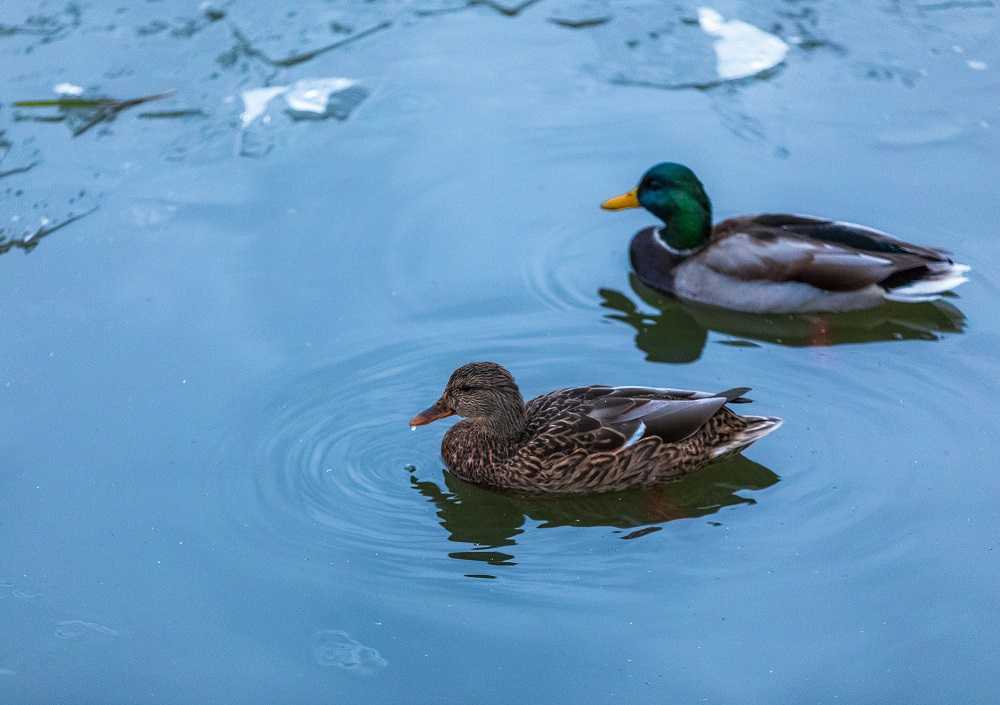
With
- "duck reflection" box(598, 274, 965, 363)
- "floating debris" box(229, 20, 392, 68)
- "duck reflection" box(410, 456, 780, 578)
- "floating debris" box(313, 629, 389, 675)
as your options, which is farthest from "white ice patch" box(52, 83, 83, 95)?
"floating debris" box(313, 629, 389, 675)

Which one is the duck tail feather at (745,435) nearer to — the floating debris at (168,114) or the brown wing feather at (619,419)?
the brown wing feather at (619,419)

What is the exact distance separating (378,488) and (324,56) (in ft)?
14.7

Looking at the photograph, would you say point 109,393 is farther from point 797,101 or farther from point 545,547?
point 797,101

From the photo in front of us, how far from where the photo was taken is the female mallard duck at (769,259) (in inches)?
291

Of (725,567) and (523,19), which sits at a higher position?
(523,19)

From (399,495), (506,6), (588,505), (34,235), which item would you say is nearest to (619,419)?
(588,505)

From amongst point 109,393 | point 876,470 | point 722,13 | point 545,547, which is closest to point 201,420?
point 109,393

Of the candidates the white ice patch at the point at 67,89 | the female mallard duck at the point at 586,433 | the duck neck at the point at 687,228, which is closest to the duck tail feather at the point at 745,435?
the female mallard duck at the point at 586,433

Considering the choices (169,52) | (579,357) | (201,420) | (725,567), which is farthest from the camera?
(169,52)

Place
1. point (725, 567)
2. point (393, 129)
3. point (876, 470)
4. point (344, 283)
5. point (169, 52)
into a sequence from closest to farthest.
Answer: point (725, 567)
point (876, 470)
point (344, 283)
point (393, 129)
point (169, 52)

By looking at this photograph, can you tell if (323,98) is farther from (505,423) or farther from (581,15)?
(505,423)

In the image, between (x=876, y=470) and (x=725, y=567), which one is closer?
(x=725, y=567)

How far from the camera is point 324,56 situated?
378 inches

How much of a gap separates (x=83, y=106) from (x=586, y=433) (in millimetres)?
4843
